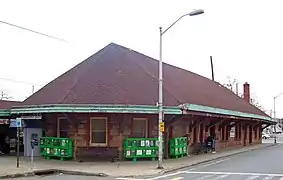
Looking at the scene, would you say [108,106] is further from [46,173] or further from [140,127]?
[46,173]

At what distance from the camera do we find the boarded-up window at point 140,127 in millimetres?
25094

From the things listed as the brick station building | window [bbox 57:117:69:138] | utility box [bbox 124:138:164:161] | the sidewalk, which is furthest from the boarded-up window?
window [bbox 57:117:69:138]

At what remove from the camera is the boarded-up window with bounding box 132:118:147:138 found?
82.3 ft

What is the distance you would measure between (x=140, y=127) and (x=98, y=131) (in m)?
2.37

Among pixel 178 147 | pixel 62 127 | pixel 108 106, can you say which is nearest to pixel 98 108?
pixel 108 106

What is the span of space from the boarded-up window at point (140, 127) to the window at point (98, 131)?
1661 mm

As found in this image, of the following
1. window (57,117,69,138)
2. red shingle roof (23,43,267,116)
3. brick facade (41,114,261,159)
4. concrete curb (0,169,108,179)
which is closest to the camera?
concrete curb (0,169,108,179)

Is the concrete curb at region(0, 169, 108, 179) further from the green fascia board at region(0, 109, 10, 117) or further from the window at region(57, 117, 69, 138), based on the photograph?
the green fascia board at region(0, 109, 10, 117)

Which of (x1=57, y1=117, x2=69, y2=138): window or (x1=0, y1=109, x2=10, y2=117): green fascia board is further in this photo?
(x1=0, y1=109, x2=10, y2=117): green fascia board

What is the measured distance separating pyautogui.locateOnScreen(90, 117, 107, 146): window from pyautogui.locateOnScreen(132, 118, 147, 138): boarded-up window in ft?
5.45

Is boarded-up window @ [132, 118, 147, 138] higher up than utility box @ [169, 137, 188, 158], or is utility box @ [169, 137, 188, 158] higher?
boarded-up window @ [132, 118, 147, 138]

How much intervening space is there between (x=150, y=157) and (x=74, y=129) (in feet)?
14.6

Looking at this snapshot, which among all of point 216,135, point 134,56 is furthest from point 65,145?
point 216,135

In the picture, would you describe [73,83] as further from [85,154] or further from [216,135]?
[216,135]
